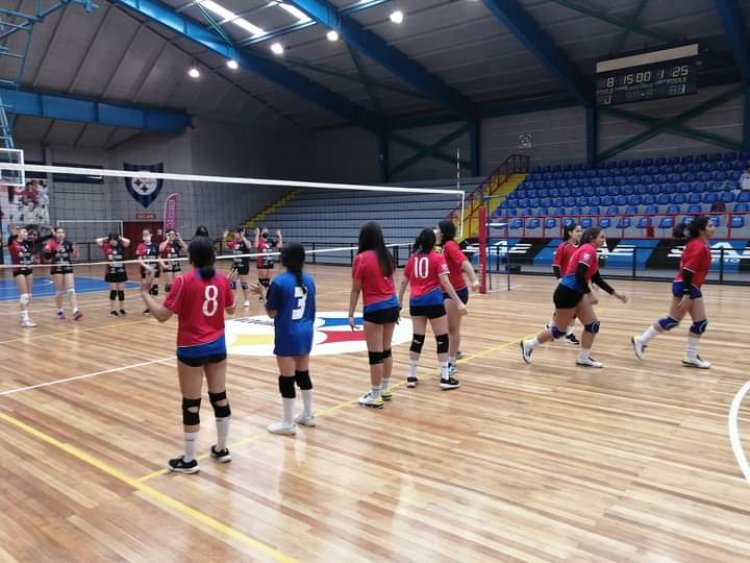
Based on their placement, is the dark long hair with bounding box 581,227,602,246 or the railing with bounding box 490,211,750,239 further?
the railing with bounding box 490,211,750,239

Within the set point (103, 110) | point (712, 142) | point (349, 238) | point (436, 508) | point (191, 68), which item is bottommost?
point (436, 508)

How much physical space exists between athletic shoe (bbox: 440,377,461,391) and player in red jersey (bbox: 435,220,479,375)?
0.20 m

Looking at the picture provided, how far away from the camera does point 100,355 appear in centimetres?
741

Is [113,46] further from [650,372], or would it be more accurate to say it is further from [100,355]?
[650,372]

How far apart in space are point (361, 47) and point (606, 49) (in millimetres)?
7149

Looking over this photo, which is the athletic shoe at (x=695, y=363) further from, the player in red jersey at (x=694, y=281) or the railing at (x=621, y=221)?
the railing at (x=621, y=221)

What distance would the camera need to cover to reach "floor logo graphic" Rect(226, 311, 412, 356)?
24.3ft

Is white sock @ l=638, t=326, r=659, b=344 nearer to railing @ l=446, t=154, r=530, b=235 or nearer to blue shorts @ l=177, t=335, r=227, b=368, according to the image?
blue shorts @ l=177, t=335, r=227, b=368

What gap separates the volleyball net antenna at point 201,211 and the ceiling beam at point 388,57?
3.29m

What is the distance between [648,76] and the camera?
15.7 metres

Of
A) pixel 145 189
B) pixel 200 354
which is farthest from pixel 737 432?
pixel 145 189

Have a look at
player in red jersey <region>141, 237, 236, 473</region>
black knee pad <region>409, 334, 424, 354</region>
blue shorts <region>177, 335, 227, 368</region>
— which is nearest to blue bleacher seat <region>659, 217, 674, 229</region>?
black knee pad <region>409, 334, 424, 354</region>

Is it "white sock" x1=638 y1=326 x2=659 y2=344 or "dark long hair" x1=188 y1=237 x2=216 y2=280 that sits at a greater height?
"dark long hair" x1=188 y1=237 x2=216 y2=280

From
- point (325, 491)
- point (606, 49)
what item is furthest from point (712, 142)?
point (325, 491)
